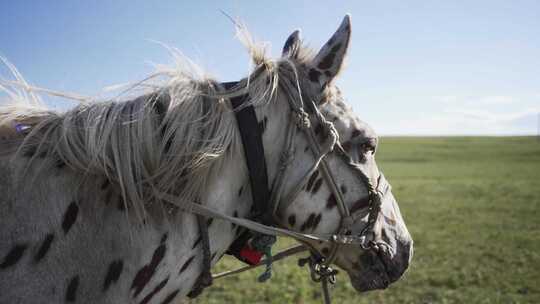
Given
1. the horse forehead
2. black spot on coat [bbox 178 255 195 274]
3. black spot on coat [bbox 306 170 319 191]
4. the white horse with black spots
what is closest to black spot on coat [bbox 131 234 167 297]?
the white horse with black spots

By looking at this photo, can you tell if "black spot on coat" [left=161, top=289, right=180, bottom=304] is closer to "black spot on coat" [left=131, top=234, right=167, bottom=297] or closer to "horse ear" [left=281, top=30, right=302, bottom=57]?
"black spot on coat" [left=131, top=234, right=167, bottom=297]

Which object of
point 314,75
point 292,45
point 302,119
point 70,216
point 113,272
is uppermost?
point 292,45

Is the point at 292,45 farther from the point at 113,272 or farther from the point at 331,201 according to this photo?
the point at 113,272

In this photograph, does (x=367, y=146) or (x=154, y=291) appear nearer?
(x=154, y=291)

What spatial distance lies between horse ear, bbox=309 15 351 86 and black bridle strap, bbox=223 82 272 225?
40cm

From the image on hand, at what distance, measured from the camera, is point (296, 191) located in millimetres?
1622

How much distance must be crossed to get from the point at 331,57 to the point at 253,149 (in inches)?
24.2

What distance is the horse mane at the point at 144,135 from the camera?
1394mm

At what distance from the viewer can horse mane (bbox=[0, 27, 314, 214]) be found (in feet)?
4.57


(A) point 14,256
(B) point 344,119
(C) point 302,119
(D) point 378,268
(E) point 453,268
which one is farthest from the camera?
(E) point 453,268

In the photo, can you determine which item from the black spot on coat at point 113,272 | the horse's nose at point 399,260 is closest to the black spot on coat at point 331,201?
the horse's nose at point 399,260

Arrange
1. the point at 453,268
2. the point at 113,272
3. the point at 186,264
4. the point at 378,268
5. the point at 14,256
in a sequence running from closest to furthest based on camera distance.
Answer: the point at 14,256
the point at 113,272
the point at 186,264
the point at 378,268
the point at 453,268

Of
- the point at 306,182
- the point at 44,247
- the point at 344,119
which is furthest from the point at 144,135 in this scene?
the point at 344,119

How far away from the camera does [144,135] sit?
56.4 inches
